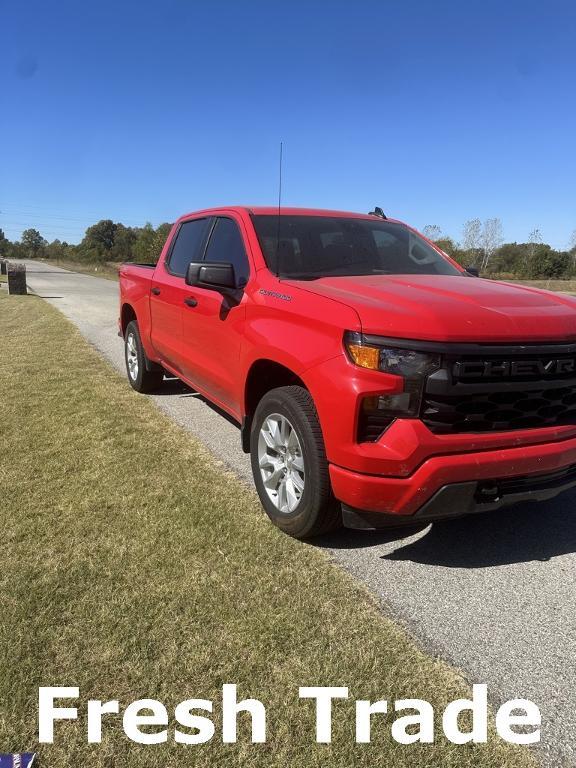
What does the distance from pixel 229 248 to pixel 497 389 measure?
7.99 ft

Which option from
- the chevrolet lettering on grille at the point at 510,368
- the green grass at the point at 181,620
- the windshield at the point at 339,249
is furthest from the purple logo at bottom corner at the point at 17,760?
the windshield at the point at 339,249

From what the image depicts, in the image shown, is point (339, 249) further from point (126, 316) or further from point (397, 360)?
point (126, 316)

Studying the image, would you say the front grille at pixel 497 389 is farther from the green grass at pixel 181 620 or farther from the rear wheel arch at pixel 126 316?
the rear wheel arch at pixel 126 316

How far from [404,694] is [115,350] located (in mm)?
8279

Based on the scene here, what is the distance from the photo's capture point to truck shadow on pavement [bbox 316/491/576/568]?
10.6ft

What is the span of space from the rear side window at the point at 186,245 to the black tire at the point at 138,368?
1.25m

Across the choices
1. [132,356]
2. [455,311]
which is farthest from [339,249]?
[132,356]

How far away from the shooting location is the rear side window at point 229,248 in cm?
403

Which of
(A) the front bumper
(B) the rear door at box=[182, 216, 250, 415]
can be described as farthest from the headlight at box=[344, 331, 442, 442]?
(B) the rear door at box=[182, 216, 250, 415]

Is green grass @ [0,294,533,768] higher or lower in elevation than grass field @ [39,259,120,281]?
lower

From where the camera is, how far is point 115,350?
9602mm

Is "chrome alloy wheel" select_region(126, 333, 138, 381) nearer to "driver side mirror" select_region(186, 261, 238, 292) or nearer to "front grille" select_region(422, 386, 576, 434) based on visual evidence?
"driver side mirror" select_region(186, 261, 238, 292)

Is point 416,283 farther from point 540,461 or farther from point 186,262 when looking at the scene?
point 186,262

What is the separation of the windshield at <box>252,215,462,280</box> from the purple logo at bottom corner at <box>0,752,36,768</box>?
2.77 m
